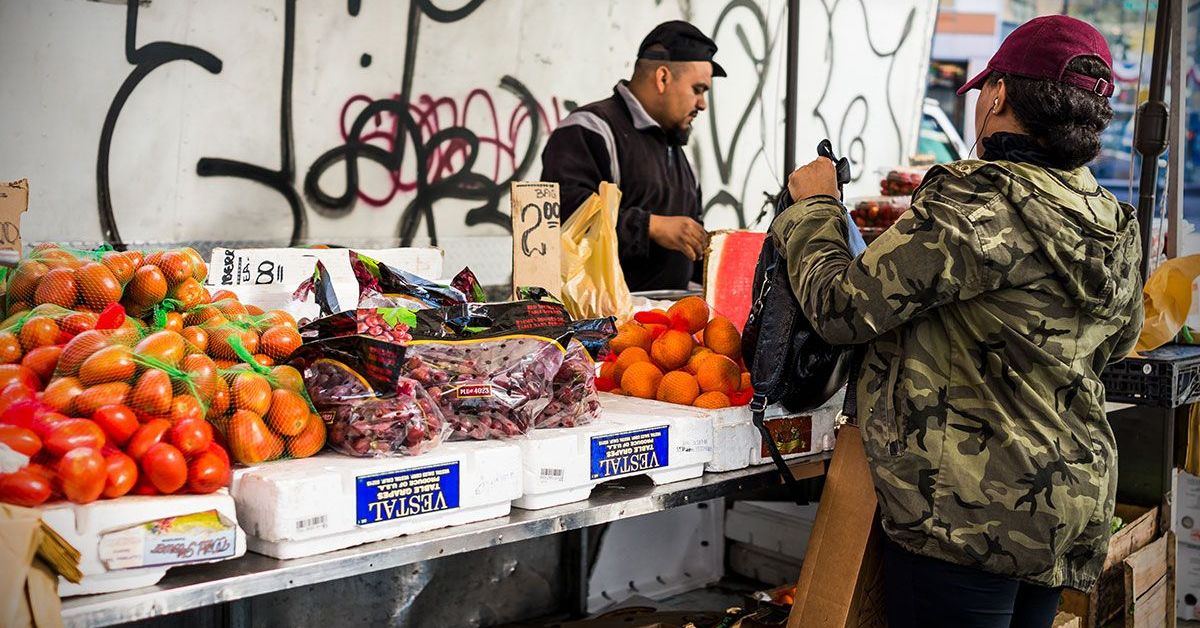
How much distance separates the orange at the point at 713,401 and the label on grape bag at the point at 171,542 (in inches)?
43.5

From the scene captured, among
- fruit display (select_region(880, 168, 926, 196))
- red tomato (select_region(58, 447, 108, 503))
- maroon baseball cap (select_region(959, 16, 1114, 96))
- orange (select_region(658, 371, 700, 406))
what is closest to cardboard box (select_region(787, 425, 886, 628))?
orange (select_region(658, 371, 700, 406))

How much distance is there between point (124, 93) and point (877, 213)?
10.3 feet

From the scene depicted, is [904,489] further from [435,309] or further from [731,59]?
[731,59]

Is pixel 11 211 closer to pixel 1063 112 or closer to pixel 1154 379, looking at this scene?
pixel 1063 112

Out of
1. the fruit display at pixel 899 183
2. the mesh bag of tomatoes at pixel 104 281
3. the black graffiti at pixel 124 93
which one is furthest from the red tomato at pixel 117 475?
the fruit display at pixel 899 183

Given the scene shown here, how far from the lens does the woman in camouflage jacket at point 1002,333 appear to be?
197 cm

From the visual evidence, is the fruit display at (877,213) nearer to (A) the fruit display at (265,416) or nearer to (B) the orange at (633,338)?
(B) the orange at (633,338)

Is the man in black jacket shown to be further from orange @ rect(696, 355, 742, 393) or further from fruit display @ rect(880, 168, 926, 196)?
orange @ rect(696, 355, 742, 393)

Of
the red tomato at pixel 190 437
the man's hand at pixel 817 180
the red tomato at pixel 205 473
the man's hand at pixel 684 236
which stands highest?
the man's hand at pixel 817 180

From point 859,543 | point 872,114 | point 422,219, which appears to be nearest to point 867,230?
point 859,543

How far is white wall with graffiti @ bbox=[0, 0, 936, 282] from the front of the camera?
179 inches

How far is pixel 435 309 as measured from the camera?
7.38 ft

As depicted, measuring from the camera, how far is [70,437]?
5.16 ft

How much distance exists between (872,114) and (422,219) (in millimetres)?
4316
